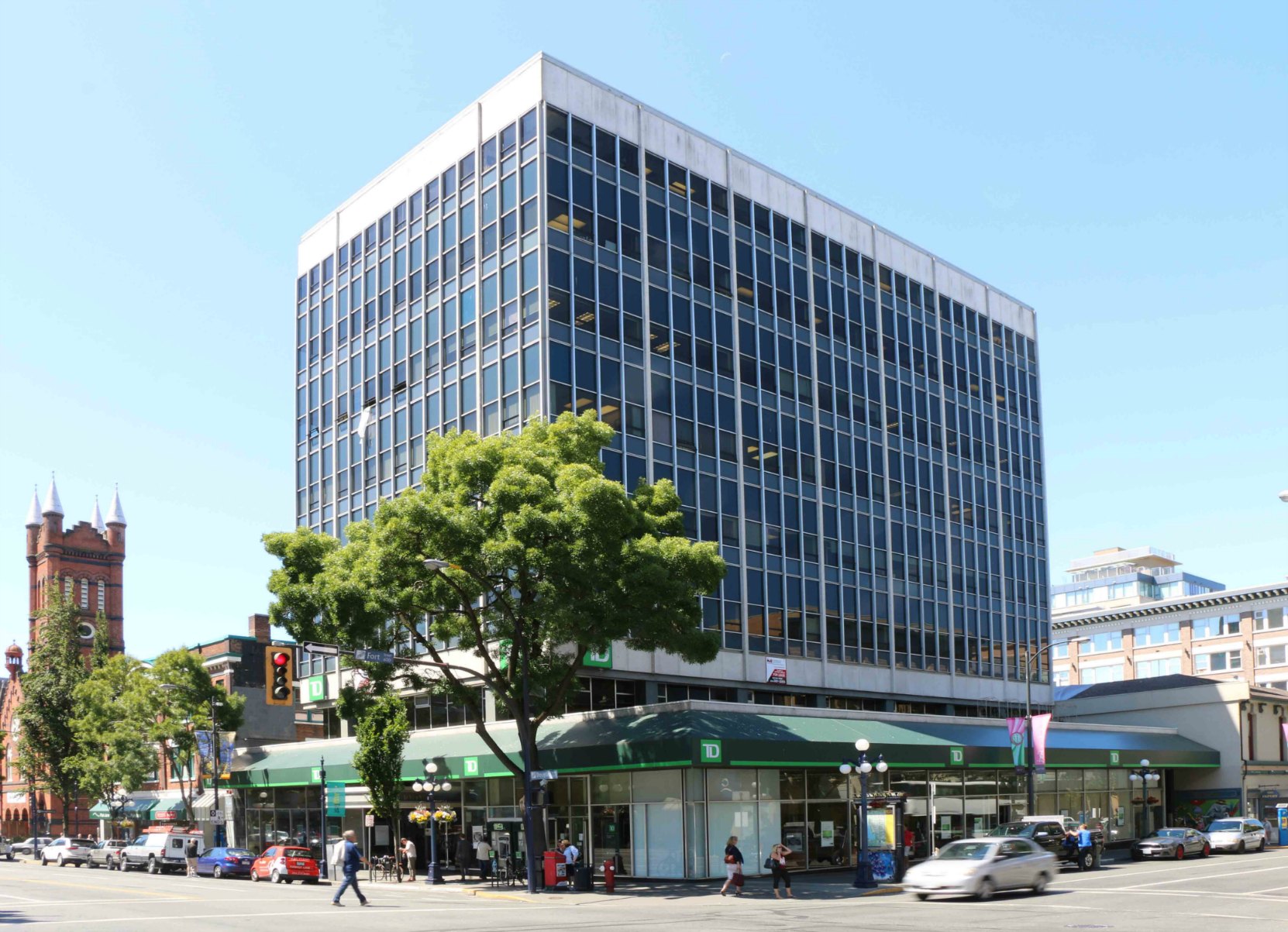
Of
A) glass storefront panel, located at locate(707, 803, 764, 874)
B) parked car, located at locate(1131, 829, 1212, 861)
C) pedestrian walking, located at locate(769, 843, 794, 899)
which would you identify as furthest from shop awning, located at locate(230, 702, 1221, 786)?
parked car, located at locate(1131, 829, 1212, 861)

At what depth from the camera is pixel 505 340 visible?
54469mm

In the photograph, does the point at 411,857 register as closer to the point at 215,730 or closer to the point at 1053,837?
the point at 215,730

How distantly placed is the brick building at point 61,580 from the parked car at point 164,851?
73.6 metres

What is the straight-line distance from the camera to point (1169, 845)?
174 ft

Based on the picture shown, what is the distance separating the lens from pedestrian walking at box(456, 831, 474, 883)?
47.9 m

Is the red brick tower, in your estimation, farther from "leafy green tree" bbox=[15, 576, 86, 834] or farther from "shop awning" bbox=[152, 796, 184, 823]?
"shop awning" bbox=[152, 796, 184, 823]

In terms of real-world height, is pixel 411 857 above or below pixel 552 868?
below

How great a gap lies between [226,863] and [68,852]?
2361 cm

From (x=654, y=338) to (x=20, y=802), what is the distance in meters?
105

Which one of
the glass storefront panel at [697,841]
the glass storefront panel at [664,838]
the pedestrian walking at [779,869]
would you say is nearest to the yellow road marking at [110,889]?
the glass storefront panel at [664,838]

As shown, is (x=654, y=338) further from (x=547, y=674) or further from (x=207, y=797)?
(x=207, y=797)

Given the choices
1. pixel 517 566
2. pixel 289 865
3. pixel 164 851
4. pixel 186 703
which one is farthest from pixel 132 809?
pixel 517 566

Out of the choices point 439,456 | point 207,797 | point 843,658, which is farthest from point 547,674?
point 207,797

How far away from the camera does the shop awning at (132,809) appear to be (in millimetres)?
84188
